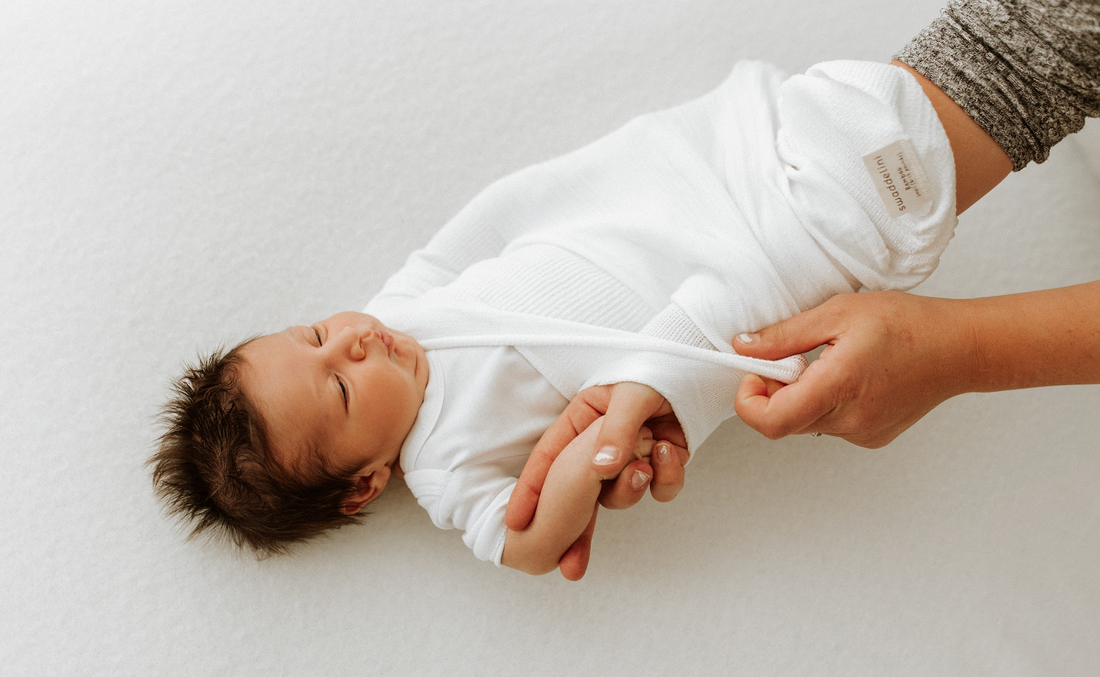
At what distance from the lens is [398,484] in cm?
123

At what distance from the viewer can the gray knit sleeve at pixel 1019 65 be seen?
37.1 inches

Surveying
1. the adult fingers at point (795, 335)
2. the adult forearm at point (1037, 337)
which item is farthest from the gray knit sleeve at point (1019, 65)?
the adult fingers at point (795, 335)

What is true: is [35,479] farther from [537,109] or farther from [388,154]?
[537,109]

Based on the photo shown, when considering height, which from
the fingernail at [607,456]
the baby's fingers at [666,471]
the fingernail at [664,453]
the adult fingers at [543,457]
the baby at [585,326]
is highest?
the baby at [585,326]

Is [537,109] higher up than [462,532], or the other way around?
[537,109]

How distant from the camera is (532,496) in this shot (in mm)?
1046

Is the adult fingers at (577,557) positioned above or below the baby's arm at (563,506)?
below

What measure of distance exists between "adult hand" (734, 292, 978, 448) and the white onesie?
0.17 ft

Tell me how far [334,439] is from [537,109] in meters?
0.73

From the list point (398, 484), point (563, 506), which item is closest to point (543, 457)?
point (563, 506)

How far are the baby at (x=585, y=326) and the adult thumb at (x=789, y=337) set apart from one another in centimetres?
3

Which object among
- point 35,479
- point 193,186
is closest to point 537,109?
point 193,186

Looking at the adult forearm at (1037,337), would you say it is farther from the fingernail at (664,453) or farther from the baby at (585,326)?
the fingernail at (664,453)

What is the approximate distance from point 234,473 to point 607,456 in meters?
0.51
